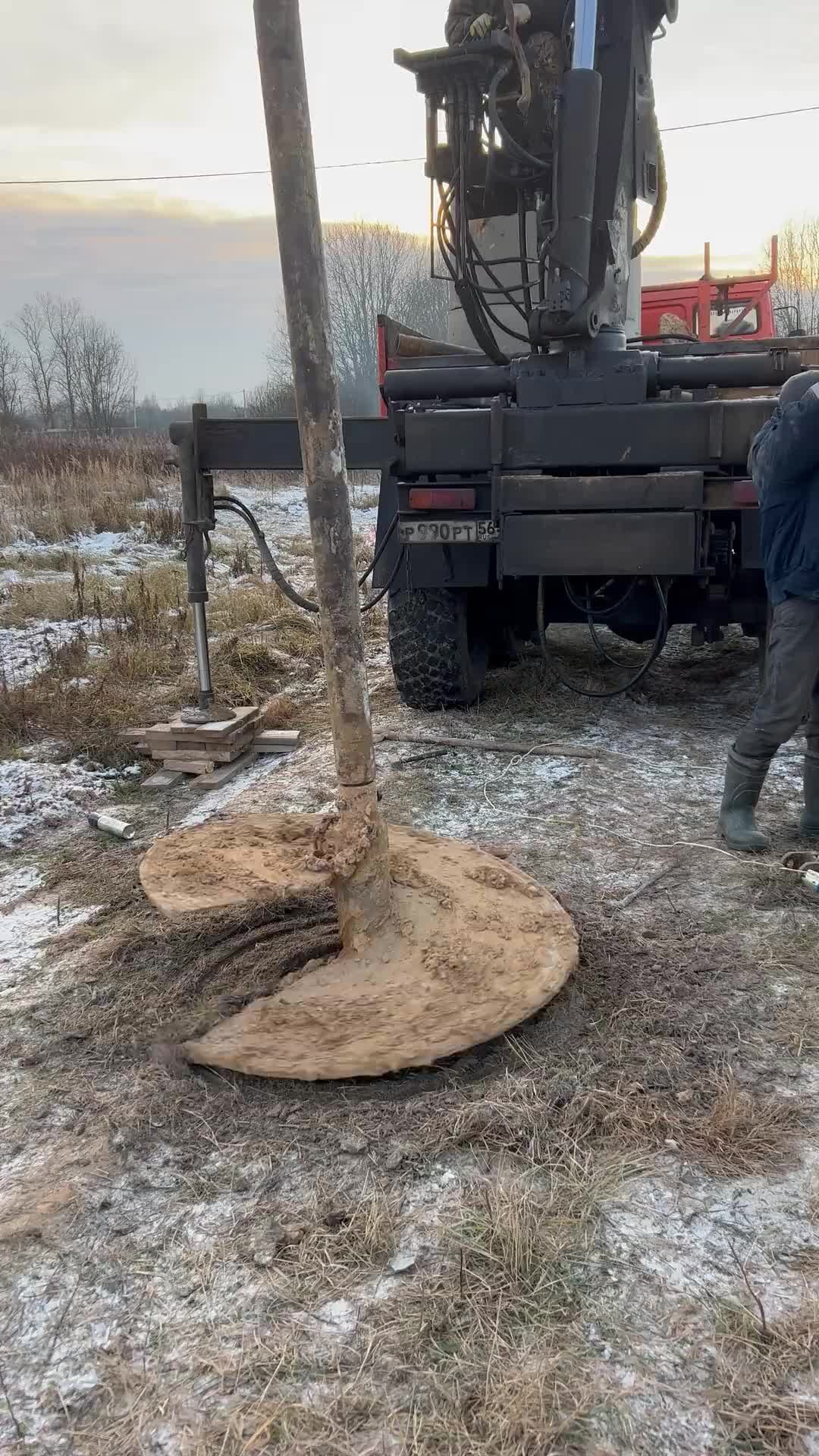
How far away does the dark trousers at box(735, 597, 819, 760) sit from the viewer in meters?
3.47

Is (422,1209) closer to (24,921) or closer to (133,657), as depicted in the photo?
(24,921)

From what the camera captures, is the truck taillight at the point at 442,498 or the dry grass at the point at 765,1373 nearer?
the dry grass at the point at 765,1373

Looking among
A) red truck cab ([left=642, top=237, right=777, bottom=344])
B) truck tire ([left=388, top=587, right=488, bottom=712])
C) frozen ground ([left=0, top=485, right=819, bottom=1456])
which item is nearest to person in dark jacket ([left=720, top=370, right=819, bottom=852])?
frozen ground ([left=0, top=485, right=819, bottom=1456])

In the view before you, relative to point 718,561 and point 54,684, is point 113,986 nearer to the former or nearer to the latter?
point 718,561

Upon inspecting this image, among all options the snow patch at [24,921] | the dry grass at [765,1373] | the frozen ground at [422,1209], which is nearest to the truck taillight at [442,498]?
the frozen ground at [422,1209]

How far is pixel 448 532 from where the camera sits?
468cm

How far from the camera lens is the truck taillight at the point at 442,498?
4.69 meters

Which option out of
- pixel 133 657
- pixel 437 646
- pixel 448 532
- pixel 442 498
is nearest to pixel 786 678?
pixel 448 532

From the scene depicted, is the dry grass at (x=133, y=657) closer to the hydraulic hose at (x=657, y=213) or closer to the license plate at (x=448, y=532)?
the license plate at (x=448, y=532)

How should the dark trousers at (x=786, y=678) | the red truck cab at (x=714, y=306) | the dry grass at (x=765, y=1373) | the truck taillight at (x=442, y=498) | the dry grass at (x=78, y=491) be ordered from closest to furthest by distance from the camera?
the dry grass at (x=765, y=1373), the dark trousers at (x=786, y=678), the truck taillight at (x=442, y=498), the red truck cab at (x=714, y=306), the dry grass at (x=78, y=491)

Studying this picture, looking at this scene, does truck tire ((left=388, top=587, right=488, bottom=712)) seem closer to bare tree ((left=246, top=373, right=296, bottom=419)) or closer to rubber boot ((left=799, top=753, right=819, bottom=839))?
rubber boot ((left=799, top=753, right=819, bottom=839))

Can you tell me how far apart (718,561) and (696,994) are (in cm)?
245

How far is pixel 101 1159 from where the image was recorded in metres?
2.12

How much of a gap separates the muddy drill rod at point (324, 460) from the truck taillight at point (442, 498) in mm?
2167
